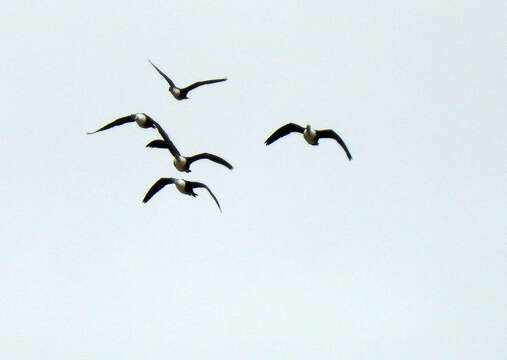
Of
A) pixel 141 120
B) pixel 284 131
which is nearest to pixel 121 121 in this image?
pixel 141 120

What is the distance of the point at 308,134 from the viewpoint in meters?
59.5

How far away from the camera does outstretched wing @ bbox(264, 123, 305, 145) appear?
60500 millimetres

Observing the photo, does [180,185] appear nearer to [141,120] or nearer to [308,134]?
[141,120]

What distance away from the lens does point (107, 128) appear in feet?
195

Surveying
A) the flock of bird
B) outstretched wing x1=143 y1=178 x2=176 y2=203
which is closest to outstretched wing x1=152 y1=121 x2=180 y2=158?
the flock of bird

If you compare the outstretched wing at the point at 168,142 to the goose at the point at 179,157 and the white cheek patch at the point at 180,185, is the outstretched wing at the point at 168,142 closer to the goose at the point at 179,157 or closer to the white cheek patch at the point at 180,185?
the goose at the point at 179,157

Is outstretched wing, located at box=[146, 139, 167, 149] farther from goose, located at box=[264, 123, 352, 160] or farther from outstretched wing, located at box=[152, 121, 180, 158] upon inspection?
goose, located at box=[264, 123, 352, 160]

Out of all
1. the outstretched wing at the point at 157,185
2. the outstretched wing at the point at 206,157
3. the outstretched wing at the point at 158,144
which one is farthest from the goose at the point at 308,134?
the outstretched wing at the point at 158,144

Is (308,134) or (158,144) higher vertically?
(308,134)

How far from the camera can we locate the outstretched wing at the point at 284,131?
6050 centimetres

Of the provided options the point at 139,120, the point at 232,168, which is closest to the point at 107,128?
→ the point at 139,120

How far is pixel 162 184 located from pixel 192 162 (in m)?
1.80

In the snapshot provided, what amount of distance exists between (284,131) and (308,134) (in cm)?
136

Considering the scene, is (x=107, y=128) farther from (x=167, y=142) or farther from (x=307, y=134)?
(x=307, y=134)
